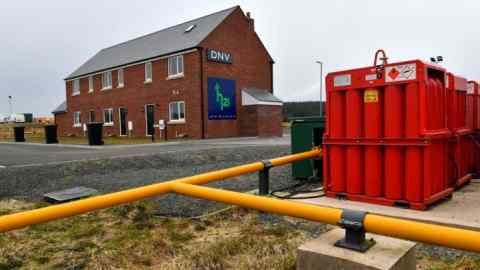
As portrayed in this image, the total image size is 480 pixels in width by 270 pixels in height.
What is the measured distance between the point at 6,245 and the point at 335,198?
13.5 feet

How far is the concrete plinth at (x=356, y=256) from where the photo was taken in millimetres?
2234

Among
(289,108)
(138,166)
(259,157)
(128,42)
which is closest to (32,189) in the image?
(138,166)

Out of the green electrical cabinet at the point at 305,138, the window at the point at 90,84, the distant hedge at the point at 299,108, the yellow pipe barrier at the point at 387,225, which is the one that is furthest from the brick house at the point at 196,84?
the distant hedge at the point at 299,108

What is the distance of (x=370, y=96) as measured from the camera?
480 cm

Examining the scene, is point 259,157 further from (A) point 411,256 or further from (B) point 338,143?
(A) point 411,256

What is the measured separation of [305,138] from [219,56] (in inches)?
802

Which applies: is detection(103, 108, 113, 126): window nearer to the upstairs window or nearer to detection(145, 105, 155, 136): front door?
the upstairs window

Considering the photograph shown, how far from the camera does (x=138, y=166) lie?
1122cm

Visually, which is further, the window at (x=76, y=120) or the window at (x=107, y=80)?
the window at (x=76, y=120)

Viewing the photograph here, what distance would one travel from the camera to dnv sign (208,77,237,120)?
1011 inches

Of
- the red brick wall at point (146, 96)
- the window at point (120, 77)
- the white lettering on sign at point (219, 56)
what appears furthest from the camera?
the window at point (120, 77)

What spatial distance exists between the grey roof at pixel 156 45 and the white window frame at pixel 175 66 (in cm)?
52

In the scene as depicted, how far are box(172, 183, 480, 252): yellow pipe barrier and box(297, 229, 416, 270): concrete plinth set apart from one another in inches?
8.6

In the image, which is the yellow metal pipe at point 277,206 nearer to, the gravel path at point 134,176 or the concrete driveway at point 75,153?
the gravel path at point 134,176
